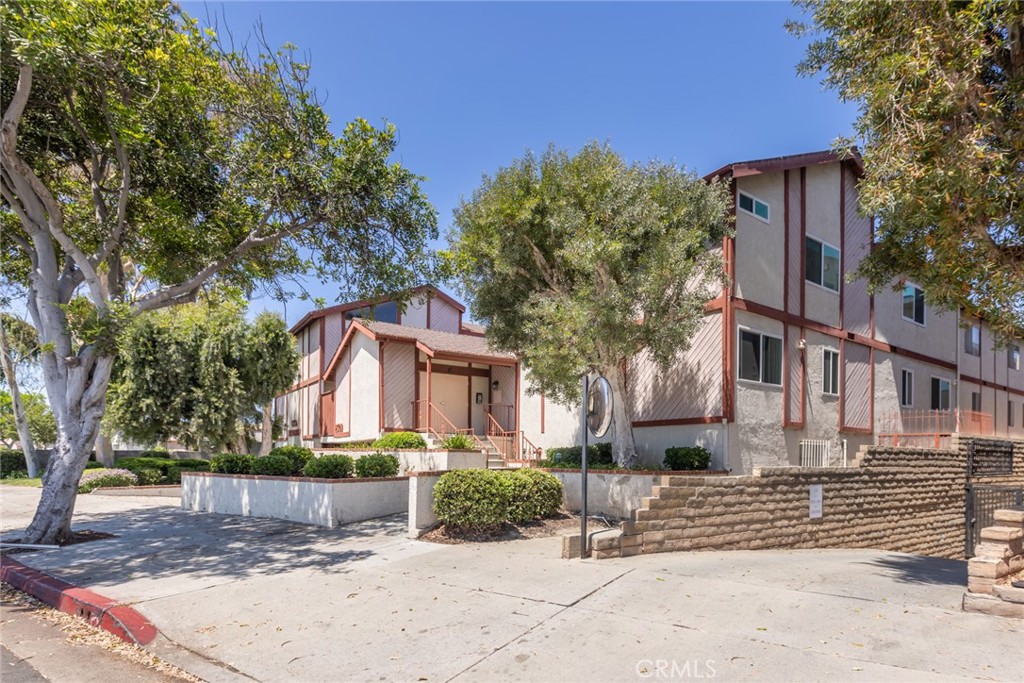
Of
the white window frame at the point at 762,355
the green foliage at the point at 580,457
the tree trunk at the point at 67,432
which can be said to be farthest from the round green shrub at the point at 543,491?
the tree trunk at the point at 67,432

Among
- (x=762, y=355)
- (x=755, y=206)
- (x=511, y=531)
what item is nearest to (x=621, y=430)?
(x=511, y=531)

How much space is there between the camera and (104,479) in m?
21.4

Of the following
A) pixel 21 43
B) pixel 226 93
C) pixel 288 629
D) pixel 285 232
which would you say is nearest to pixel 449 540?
pixel 288 629

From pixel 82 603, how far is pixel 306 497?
5615 millimetres

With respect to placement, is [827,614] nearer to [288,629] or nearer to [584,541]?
[584,541]

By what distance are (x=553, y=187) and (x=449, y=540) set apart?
681 centimetres

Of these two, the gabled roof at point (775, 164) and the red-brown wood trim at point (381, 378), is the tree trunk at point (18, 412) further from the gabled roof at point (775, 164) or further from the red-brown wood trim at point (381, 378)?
the gabled roof at point (775, 164)

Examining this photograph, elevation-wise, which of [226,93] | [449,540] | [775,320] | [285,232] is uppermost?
[226,93]

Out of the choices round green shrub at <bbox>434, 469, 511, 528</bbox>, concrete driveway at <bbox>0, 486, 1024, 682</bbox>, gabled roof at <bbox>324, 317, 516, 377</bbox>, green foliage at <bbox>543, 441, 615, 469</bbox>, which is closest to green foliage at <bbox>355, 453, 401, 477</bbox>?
concrete driveway at <bbox>0, 486, 1024, 682</bbox>

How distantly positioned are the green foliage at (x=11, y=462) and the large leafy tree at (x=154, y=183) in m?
23.6

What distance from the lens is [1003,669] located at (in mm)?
5156

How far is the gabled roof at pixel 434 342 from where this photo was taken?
20375 mm

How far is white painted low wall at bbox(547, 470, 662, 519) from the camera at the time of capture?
40.0 ft
